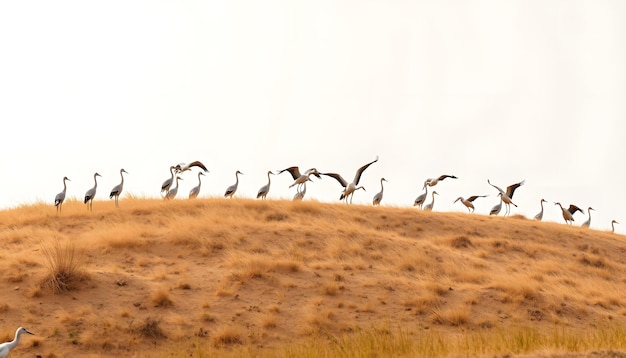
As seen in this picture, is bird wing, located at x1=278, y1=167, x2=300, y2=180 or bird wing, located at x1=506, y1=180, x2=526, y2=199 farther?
bird wing, located at x1=506, y1=180, x2=526, y2=199

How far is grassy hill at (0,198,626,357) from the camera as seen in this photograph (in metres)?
18.8

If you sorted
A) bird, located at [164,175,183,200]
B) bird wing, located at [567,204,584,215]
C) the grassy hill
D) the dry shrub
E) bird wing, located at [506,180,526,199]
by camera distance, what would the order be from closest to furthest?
the grassy hill → the dry shrub → bird, located at [164,175,183,200] → bird wing, located at [506,180,526,199] → bird wing, located at [567,204,584,215]

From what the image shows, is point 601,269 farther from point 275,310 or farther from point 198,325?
point 198,325

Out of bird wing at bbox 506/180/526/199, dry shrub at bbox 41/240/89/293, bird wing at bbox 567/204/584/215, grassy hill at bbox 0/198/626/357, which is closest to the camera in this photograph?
grassy hill at bbox 0/198/626/357

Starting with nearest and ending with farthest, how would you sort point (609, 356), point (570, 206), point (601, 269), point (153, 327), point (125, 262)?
point (609, 356)
point (153, 327)
point (125, 262)
point (601, 269)
point (570, 206)

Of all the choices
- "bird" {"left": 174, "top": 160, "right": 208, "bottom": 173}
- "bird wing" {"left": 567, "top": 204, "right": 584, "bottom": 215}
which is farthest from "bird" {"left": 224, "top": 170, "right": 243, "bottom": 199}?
"bird wing" {"left": 567, "top": 204, "right": 584, "bottom": 215}

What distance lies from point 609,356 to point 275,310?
10190mm

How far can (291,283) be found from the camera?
23078 mm

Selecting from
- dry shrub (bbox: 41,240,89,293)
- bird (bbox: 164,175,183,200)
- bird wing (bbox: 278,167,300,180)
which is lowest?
dry shrub (bbox: 41,240,89,293)

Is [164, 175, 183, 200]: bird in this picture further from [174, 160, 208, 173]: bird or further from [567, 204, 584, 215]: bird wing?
[567, 204, 584, 215]: bird wing

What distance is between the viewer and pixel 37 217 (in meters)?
30.1

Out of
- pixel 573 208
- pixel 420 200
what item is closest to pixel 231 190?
pixel 420 200

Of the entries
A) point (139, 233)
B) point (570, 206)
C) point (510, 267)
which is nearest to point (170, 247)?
point (139, 233)

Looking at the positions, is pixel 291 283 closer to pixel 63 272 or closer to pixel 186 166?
pixel 63 272
